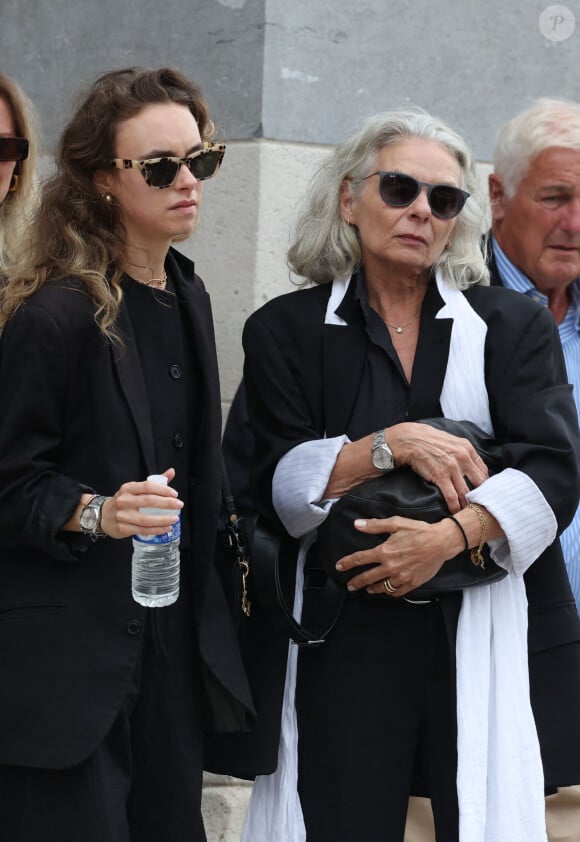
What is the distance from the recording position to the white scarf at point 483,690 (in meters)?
2.90

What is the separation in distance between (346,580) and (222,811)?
5.50 feet

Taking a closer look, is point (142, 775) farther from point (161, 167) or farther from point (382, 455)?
point (161, 167)

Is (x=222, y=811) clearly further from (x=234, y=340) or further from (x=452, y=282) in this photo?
(x=452, y=282)

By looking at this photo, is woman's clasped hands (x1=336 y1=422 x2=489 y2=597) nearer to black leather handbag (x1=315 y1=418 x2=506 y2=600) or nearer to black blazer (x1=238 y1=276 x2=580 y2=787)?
black leather handbag (x1=315 y1=418 x2=506 y2=600)

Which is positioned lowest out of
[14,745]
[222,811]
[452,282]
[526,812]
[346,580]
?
[222,811]

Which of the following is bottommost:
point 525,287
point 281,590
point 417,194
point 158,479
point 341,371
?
point 281,590

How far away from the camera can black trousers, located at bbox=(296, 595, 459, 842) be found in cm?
295

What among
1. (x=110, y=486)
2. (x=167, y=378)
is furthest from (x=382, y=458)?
(x=110, y=486)

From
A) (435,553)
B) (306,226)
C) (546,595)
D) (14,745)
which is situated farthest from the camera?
(306,226)

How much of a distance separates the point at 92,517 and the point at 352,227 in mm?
1080

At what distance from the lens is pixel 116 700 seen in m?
2.69

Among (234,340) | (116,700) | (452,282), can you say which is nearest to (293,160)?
(234,340)

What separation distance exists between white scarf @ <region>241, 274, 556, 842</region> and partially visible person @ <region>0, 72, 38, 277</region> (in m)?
0.91

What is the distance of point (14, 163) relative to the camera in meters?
3.25
